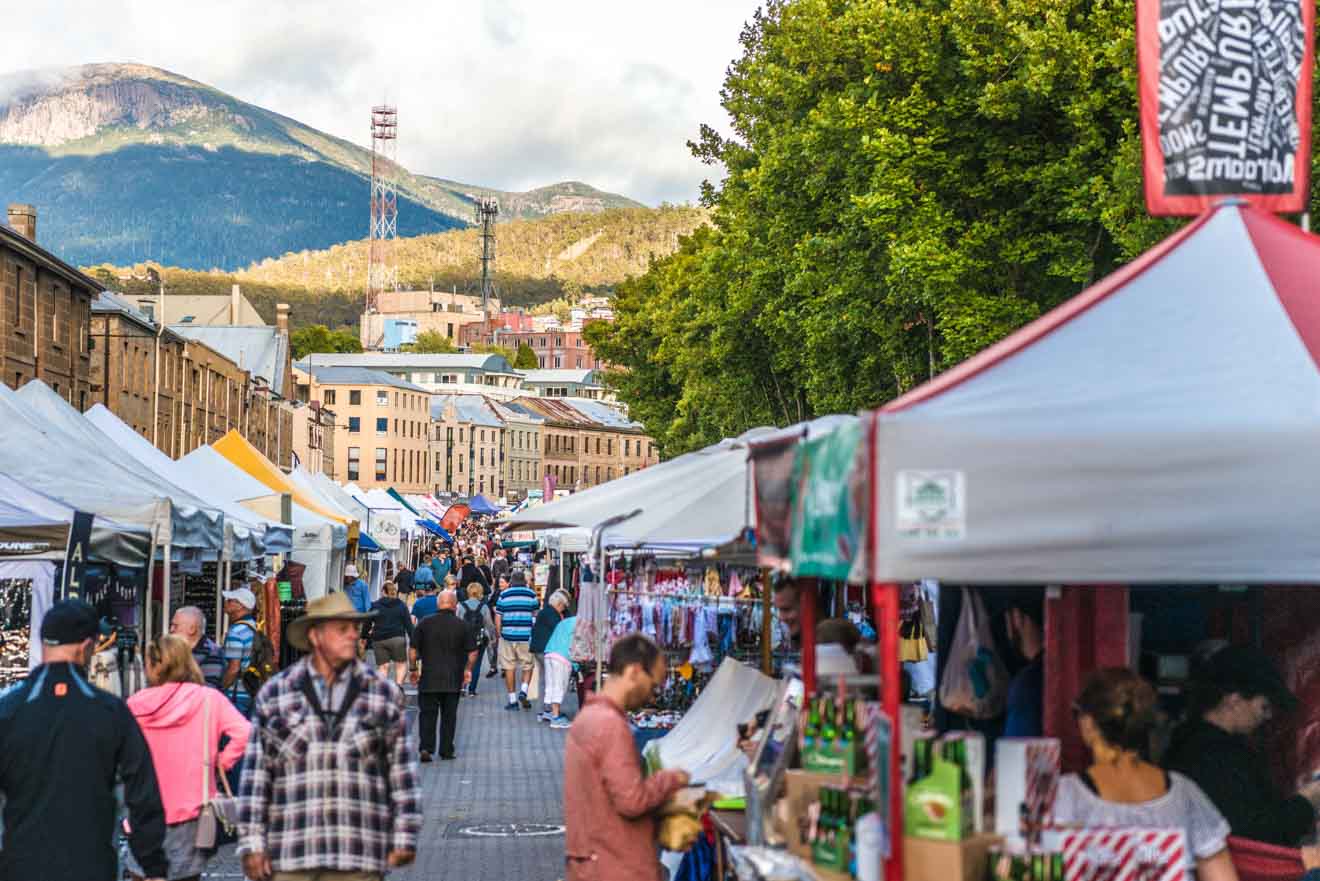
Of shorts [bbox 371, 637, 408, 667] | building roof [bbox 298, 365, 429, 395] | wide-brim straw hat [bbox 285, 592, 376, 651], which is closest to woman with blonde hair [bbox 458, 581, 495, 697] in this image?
shorts [bbox 371, 637, 408, 667]

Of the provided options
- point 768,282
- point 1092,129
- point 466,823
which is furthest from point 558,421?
point 466,823

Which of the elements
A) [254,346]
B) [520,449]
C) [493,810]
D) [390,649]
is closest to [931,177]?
[390,649]

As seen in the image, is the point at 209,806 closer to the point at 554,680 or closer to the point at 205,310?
the point at 554,680

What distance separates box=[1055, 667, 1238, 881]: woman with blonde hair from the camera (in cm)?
640

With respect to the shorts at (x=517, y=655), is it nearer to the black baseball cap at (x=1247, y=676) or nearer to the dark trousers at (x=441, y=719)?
the dark trousers at (x=441, y=719)

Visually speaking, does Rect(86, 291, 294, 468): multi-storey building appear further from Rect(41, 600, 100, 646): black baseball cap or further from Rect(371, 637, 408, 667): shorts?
Rect(41, 600, 100, 646): black baseball cap

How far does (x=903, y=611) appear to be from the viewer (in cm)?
1656

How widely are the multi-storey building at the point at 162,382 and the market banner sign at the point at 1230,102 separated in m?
37.6

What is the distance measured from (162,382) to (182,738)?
51.9 metres

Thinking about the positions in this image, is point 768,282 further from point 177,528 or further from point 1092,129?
point 177,528

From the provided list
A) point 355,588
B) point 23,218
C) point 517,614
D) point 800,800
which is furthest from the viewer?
point 23,218

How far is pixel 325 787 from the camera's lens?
746cm

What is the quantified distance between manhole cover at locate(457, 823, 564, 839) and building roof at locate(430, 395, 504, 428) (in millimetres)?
144158

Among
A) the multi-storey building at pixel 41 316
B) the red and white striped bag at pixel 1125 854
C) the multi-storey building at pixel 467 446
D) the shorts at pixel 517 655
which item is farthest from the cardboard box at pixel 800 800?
the multi-storey building at pixel 467 446
